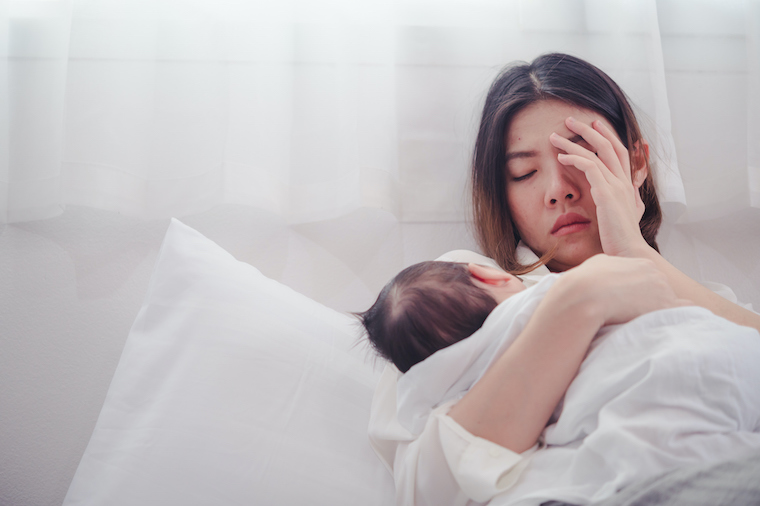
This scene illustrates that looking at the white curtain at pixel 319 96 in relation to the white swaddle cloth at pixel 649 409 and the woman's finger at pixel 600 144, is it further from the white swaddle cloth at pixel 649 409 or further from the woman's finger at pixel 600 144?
the white swaddle cloth at pixel 649 409

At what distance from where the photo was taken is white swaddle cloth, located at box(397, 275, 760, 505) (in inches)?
22.0

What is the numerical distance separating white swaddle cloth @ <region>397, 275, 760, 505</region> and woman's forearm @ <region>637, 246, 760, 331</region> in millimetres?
221

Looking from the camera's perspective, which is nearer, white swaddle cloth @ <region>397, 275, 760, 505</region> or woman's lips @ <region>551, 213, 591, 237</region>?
white swaddle cloth @ <region>397, 275, 760, 505</region>

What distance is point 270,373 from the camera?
2.67 feet

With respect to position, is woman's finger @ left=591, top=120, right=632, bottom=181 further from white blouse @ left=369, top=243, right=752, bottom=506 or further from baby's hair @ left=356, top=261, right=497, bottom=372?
white blouse @ left=369, top=243, right=752, bottom=506

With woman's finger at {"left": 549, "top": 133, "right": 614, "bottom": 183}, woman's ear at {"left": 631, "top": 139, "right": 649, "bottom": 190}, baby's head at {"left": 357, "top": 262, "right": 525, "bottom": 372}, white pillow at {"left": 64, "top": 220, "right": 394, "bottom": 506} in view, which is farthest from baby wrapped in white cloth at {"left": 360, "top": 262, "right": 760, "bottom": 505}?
woman's ear at {"left": 631, "top": 139, "right": 649, "bottom": 190}

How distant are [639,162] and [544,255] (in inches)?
13.1

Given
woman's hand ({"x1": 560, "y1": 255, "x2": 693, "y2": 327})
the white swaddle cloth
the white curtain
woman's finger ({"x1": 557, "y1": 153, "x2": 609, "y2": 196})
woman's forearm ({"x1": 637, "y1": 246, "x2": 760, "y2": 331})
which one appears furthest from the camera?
the white curtain

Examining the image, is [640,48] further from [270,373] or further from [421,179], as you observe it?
[270,373]

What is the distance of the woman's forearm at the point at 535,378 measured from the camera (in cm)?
66

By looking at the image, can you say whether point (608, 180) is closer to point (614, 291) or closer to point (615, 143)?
point (615, 143)

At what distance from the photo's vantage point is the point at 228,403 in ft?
2.54

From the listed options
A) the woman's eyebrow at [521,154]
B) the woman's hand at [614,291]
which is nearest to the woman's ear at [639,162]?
the woman's eyebrow at [521,154]

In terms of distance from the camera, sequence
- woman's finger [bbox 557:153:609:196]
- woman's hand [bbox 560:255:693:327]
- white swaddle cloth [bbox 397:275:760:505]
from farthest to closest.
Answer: woman's finger [bbox 557:153:609:196] → woman's hand [bbox 560:255:693:327] → white swaddle cloth [bbox 397:275:760:505]
